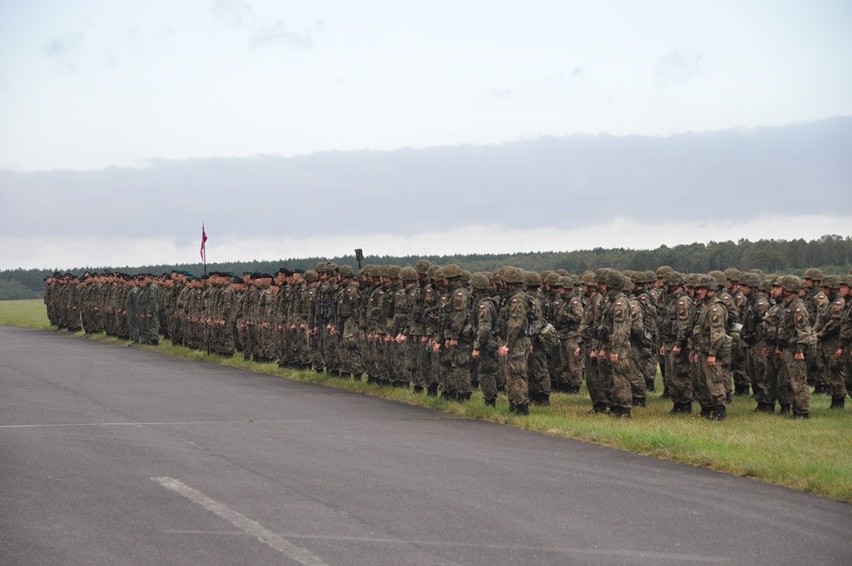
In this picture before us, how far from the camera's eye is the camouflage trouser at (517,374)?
18.6 m

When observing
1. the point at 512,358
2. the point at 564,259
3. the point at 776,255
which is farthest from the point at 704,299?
the point at 564,259

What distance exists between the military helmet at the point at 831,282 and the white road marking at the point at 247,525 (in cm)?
1390

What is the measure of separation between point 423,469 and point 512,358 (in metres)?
6.31

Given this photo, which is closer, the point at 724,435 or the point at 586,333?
the point at 724,435

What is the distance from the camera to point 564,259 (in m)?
101

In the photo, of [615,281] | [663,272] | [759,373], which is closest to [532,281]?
[615,281]

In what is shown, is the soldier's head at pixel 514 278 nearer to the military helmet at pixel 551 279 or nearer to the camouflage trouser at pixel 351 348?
the military helmet at pixel 551 279

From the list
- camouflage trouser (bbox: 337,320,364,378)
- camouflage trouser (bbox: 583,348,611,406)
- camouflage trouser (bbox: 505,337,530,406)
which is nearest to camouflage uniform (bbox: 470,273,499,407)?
camouflage trouser (bbox: 505,337,530,406)

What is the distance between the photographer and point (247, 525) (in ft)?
31.2

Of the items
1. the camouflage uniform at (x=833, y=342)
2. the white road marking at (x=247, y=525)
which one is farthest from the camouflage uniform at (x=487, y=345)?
the white road marking at (x=247, y=525)

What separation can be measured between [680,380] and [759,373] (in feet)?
5.27

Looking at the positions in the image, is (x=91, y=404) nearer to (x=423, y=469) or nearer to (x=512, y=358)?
(x=512, y=358)

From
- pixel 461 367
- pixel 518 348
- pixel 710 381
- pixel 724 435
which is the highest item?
pixel 518 348

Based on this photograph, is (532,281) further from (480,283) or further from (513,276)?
(513,276)
